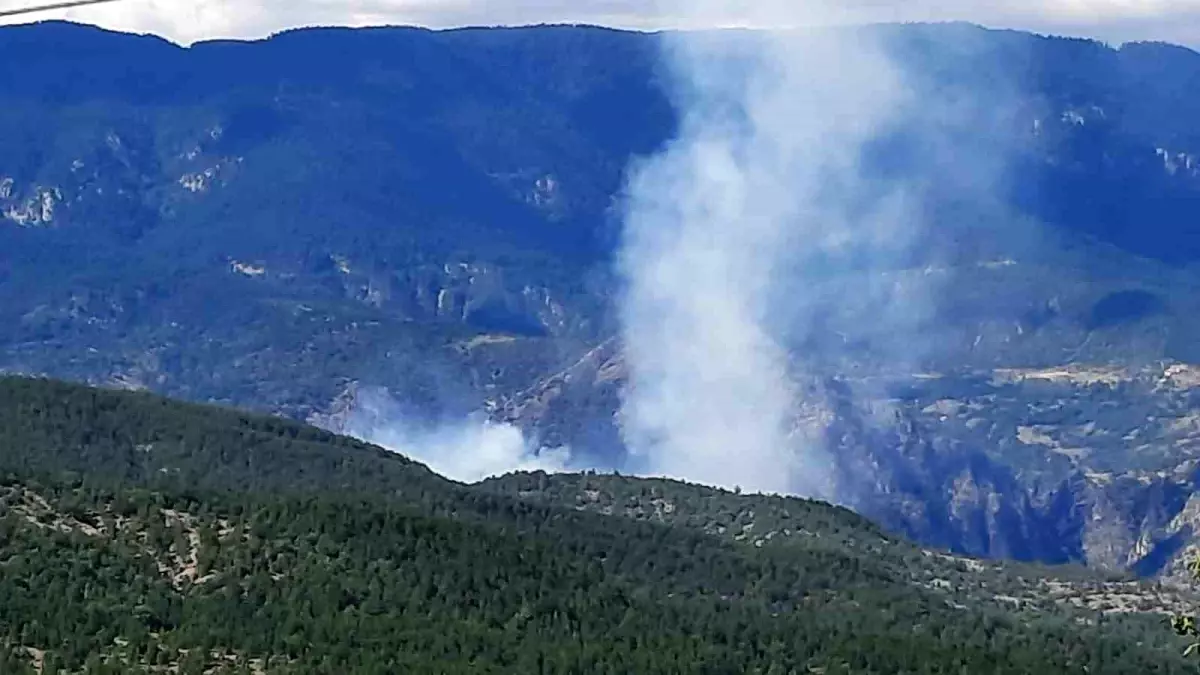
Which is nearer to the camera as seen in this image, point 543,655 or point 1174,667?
point 543,655

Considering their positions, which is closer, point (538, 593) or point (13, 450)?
point (538, 593)

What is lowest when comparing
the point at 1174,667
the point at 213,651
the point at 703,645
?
the point at 213,651

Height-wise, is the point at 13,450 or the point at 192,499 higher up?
the point at 13,450

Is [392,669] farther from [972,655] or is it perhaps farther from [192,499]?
[972,655]

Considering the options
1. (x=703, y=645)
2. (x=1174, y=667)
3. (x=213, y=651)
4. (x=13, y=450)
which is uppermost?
(x=13, y=450)

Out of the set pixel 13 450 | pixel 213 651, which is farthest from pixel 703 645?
pixel 13 450

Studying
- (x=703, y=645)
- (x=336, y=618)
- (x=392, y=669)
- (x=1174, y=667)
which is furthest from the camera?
(x=1174, y=667)

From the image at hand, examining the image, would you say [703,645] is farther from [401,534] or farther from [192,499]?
[192,499]

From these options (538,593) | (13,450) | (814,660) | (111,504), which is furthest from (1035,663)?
(13,450)

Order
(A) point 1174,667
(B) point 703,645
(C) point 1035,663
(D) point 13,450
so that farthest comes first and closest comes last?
(D) point 13,450
(A) point 1174,667
(C) point 1035,663
(B) point 703,645
